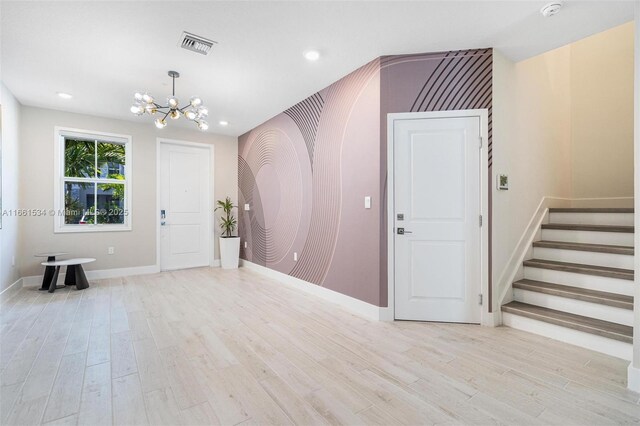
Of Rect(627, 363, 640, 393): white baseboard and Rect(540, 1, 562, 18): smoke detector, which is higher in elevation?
Rect(540, 1, 562, 18): smoke detector

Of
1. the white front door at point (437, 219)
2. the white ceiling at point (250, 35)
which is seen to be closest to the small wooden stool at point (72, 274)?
the white ceiling at point (250, 35)

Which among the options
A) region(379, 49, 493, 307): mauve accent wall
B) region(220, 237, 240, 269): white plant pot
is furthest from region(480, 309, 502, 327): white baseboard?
region(220, 237, 240, 269): white plant pot

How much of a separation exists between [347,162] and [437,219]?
1.21 meters

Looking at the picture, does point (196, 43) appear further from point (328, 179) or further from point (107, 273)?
point (107, 273)

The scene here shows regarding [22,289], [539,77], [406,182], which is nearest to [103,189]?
[22,289]

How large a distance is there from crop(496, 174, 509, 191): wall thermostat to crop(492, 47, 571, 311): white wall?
51 millimetres

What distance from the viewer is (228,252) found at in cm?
588

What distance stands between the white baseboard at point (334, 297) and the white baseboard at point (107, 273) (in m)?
2.02

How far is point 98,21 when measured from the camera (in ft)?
8.27

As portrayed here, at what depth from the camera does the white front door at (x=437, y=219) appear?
118 inches

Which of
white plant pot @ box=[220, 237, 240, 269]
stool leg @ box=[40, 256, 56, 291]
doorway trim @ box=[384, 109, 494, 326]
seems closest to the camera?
doorway trim @ box=[384, 109, 494, 326]

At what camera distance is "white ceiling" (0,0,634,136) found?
238 centimetres

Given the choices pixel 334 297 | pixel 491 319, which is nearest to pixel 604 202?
pixel 491 319

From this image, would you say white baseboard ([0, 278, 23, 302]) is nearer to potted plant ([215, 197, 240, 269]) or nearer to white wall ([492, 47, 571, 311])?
potted plant ([215, 197, 240, 269])
